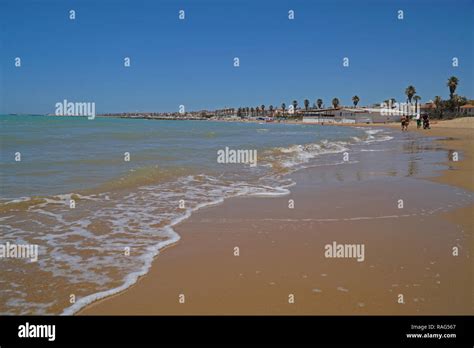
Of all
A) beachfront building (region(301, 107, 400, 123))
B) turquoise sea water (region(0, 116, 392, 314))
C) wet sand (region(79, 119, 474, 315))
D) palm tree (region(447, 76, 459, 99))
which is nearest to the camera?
wet sand (region(79, 119, 474, 315))

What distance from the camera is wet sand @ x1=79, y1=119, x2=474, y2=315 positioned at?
3.86 m

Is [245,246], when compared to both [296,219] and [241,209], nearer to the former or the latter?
[296,219]

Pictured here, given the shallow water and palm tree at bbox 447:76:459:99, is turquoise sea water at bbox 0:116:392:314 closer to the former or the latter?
the shallow water

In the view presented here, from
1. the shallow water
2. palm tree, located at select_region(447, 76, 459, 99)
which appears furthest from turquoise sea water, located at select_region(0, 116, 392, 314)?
palm tree, located at select_region(447, 76, 459, 99)

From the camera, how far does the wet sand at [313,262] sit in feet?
12.6

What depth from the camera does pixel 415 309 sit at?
3713 millimetres

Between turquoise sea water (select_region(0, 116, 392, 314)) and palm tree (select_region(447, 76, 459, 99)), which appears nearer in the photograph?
turquoise sea water (select_region(0, 116, 392, 314))
